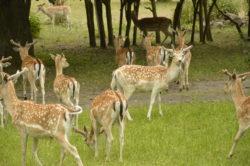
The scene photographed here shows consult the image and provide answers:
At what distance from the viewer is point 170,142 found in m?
10.5

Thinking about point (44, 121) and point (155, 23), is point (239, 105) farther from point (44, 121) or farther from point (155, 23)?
point (155, 23)

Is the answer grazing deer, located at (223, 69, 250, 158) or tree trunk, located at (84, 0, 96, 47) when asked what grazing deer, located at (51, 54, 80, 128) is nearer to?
grazing deer, located at (223, 69, 250, 158)

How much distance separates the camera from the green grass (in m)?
A: 9.55

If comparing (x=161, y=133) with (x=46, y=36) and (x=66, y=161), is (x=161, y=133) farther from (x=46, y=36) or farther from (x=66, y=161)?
(x=46, y=36)

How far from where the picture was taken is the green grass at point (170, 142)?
955 cm

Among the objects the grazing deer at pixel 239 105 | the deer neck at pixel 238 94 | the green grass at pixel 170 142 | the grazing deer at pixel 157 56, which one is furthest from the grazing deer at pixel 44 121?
the grazing deer at pixel 157 56

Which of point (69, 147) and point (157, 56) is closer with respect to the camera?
point (69, 147)

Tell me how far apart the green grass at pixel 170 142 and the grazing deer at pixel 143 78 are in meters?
0.49

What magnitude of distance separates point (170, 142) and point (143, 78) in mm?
2221

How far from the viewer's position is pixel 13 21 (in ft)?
59.8

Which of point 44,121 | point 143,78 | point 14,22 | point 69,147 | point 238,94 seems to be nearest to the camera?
point 69,147

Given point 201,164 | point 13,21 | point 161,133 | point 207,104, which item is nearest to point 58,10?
point 13,21

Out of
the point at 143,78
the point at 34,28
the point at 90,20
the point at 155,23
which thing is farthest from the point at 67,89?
the point at 34,28

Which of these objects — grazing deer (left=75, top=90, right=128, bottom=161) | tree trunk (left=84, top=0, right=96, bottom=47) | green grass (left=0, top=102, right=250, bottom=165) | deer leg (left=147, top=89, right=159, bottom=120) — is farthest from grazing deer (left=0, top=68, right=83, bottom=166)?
tree trunk (left=84, top=0, right=96, bottom=47)
